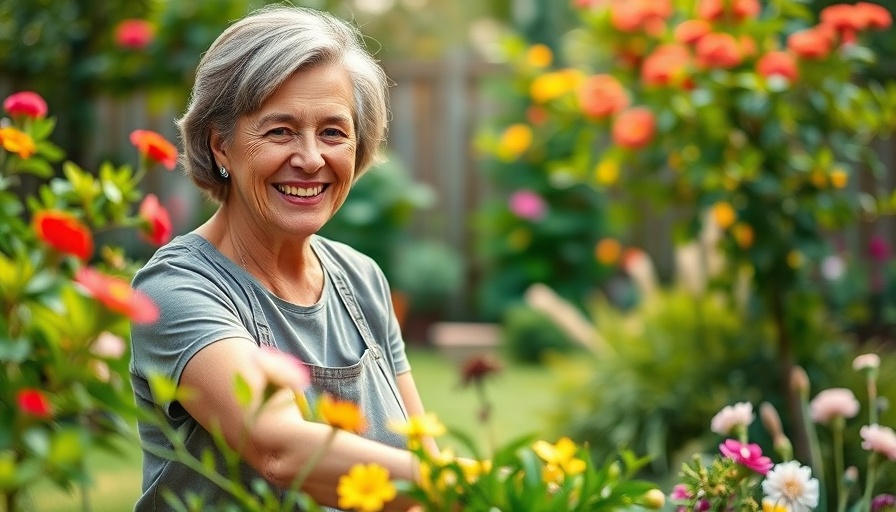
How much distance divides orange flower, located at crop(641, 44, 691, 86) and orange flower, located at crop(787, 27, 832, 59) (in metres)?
0.32

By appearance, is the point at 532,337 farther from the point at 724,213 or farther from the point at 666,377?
the point at 724,213

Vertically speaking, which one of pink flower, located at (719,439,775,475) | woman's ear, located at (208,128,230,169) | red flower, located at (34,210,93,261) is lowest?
pink flower, located at (719,439,775,475)

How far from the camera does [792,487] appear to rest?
148 centimetres

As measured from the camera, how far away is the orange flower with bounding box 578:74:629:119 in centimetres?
357

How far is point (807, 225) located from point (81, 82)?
12.2 ft

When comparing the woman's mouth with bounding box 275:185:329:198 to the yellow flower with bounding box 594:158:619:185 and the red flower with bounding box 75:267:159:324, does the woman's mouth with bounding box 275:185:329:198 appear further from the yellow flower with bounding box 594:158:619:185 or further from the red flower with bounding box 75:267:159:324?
the yellow flower with bounding box 594:158:619:185

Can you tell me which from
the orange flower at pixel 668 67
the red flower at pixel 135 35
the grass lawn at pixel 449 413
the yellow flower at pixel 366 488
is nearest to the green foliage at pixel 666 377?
the grass lawn at pixel 449 413

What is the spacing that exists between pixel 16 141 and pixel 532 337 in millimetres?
4995

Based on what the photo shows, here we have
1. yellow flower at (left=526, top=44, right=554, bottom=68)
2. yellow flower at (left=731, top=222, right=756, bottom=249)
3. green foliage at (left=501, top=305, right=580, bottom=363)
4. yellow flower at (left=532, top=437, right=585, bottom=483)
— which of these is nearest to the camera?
yellow flower at (left=532, top=437, right=585, bottom=483)

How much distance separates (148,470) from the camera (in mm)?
1790

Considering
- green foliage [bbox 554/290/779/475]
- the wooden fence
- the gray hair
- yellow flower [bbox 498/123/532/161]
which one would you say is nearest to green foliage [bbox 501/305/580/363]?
the wooden fence

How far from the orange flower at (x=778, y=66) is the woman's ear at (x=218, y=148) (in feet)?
6.20

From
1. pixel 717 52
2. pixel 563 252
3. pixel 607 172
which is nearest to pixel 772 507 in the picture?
pixel 717 52

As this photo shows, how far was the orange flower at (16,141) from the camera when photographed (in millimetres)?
1516
